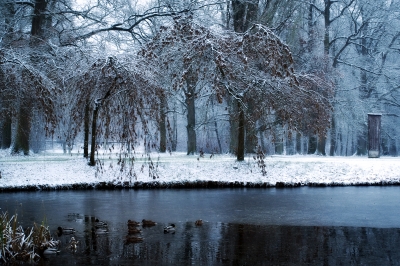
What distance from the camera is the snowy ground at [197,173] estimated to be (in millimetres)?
17375

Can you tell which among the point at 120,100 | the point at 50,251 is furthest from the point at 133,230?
the point at 120,100

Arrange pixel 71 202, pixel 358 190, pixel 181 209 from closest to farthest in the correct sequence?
pixel 181 209 < pixel 71 202 < pixel 358 190

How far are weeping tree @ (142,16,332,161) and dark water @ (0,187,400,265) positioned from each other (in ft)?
10.7

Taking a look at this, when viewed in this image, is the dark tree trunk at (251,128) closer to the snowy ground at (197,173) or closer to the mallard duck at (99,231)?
the snowy ground at (197,173)

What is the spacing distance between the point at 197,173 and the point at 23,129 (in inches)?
252

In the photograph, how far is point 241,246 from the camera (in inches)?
345

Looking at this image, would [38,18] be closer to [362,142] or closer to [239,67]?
[239,67]

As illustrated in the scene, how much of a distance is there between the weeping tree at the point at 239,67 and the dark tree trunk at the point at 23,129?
14.4ft

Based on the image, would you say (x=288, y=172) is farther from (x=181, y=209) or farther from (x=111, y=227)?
(x=111, y=227)

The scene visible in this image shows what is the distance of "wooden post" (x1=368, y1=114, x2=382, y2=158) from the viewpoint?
23219 mm

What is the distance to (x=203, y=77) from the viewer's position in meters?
18.5

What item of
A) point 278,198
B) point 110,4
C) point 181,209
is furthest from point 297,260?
point 110,4

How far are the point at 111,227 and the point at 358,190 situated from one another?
9.54 m

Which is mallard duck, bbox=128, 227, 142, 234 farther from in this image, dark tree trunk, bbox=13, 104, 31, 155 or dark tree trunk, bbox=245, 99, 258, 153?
dark tree trunk, bbox=13, 104, 31, 155
